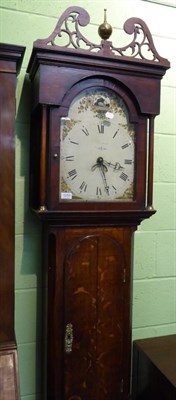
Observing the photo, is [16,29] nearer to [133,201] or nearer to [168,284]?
[133,201]

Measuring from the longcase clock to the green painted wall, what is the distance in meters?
0.09

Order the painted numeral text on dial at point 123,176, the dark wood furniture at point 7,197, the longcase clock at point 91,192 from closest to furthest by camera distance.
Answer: the dark wood furniture at point 7,197 → the longcase clock at point 91,192 → the painted numeral text on dial at point 123,176

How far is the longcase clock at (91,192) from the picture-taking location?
1054mm

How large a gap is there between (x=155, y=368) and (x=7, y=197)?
2.49ft

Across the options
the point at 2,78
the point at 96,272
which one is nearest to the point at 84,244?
the point at 96,272

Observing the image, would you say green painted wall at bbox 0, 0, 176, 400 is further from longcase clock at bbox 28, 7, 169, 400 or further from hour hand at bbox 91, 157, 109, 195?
hour hand at bbox 91, 157, 109, 195

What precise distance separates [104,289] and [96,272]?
65 mm

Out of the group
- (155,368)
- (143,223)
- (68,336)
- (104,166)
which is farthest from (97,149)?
(155,368)

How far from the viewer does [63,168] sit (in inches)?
42.3

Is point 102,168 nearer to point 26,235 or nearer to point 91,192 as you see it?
point 91,192

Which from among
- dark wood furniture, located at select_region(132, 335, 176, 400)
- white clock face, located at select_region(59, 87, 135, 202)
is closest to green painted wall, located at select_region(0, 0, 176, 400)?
dark wood furniture, located at select_region(132, 335, 176, 400)

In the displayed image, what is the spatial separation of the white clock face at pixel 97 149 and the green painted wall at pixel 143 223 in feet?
0.77

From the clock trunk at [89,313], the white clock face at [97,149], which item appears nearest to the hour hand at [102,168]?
the white clock face at [97,149]

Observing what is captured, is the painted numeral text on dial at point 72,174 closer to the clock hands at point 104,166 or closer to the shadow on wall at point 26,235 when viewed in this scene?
the clock hands at point 104,166
